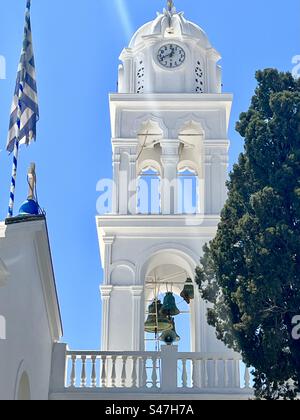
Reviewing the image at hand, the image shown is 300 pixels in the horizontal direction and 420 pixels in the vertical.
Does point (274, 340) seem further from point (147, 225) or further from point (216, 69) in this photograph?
point (216, 69)

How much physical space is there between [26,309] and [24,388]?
1.46 meters

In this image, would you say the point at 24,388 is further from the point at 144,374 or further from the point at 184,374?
the point at 184,374

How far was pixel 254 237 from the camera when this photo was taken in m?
15.3

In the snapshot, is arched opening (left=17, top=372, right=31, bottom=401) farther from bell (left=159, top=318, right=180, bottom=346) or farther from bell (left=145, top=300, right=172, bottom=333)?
bell (left=145, top=300, right=172, bottom=333)

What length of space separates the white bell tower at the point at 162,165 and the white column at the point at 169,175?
0.08 feet

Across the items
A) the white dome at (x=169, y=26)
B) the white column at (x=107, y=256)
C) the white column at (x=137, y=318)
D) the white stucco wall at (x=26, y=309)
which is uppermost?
the white dome at (x=169, y=26)

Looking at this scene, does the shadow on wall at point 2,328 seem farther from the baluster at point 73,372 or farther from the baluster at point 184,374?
the baluster at point 184,374

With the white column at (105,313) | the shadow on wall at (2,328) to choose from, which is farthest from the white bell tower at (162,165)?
the shadow on wall at (2,328)

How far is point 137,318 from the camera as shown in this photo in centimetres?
1944

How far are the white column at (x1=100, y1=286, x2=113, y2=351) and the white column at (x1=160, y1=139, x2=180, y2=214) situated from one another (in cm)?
230

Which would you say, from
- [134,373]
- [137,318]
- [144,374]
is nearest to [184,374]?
[144,374]

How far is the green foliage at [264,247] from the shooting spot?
14773mm

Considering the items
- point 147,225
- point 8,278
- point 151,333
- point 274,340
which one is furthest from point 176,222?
point 8,278

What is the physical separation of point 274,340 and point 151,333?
574cm
